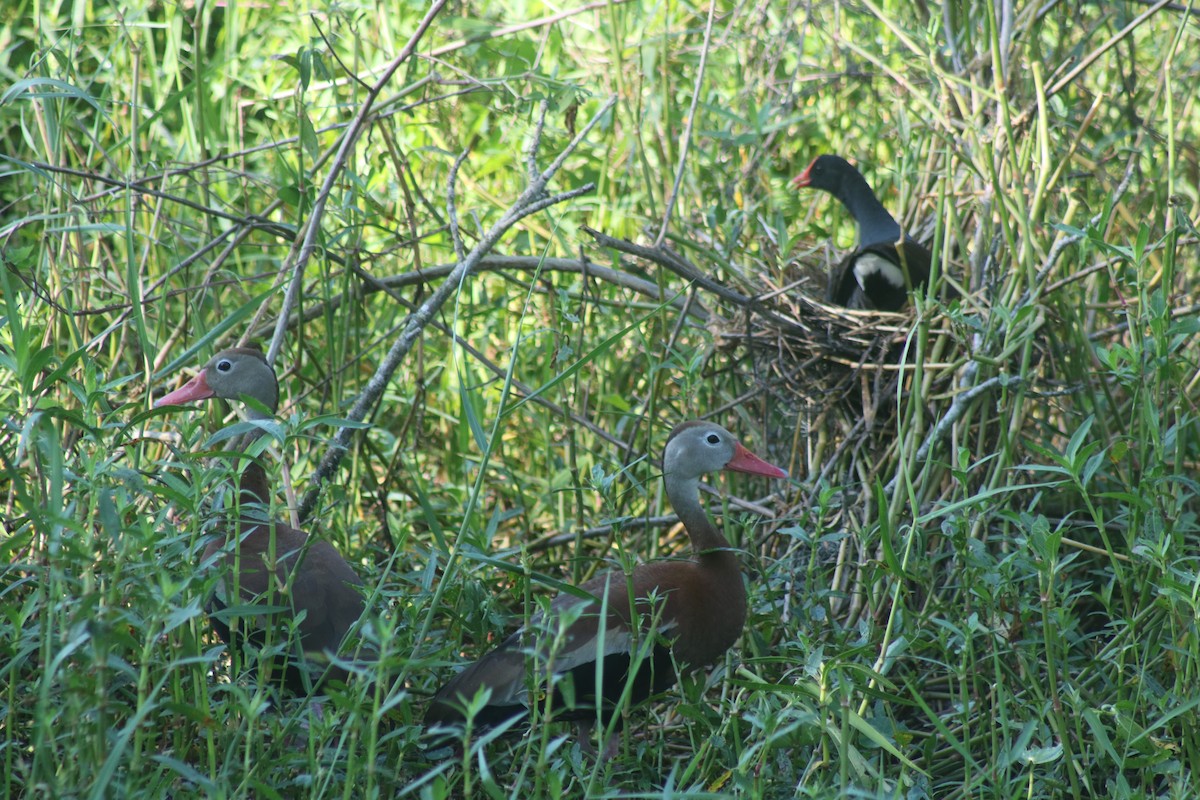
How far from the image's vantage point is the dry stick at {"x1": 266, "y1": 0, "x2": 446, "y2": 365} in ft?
8.91

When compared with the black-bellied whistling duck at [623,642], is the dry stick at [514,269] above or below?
above

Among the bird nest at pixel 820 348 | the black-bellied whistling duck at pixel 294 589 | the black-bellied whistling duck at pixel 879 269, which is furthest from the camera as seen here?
the black-bellied whistling duck at pixel 879 269

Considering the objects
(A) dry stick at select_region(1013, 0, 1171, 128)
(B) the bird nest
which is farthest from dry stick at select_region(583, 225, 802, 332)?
(A) dry stick at select_region(1013, 0, 1171, 128)

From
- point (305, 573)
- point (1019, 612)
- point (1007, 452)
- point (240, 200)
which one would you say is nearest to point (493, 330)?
point (240, 200)

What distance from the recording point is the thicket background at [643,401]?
6.72ft

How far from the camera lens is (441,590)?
218 centimetres

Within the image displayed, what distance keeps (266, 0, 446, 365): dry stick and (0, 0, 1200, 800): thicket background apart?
0.06ft

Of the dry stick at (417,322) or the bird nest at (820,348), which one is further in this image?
the bird nest at (820,348)

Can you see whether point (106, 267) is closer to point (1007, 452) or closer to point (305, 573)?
point (305, 573)

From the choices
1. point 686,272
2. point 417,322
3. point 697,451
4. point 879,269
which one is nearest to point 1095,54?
point 879,269

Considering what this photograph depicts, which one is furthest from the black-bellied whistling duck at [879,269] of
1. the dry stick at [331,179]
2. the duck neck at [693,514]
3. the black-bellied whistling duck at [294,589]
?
the black-bellied whistling duck at [294,589]

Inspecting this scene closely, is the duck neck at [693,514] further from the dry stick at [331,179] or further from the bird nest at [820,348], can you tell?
the dry stick at [331,179]

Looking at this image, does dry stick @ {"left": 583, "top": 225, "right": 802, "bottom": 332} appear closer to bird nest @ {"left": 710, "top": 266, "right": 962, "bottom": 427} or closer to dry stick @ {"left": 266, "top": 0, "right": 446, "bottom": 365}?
bird nest @ {"left": 710, "top": 266, "right": 962, "bottom": 427}

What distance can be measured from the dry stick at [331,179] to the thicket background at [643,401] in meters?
0.02
